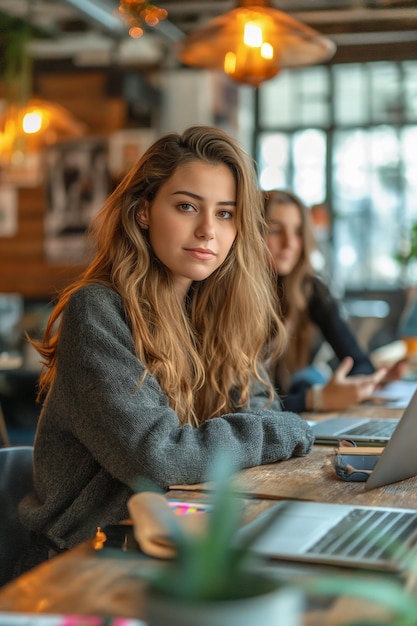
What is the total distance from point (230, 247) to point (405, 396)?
3.88 feet

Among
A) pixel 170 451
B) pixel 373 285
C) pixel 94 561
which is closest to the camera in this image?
pixel 94 561

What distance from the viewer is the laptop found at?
110cm

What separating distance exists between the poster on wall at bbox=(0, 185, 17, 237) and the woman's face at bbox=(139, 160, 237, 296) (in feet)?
27.4

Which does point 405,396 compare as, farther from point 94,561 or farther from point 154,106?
point 154,106

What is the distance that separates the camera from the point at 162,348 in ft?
6.37

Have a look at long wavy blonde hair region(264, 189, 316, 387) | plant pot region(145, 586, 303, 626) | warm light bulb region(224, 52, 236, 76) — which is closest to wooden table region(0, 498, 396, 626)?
plant pot region(145, 586, 303, 626)

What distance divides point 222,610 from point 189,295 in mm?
1588

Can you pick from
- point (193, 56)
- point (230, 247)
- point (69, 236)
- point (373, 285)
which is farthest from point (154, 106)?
point (230, 247)

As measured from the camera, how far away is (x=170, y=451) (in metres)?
1.61

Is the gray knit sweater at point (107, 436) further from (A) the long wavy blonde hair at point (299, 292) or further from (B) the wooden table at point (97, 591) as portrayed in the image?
(A) the long wavy blonde hair at point (299, 292)

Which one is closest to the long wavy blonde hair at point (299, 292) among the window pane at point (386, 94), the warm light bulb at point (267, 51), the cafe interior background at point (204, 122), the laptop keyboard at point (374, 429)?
the warm light bulb at point (267, 51)

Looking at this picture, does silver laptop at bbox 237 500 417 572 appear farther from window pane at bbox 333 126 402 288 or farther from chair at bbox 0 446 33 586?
window pane at bbox 333 126 402 288

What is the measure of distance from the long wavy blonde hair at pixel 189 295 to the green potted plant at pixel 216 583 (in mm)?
1142

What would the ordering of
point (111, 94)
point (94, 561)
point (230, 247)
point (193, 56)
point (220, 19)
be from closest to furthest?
1. point (94, 561)
2. point (230, 247)
3. point (220, 19)
4. point (193, 56)
5. point (111, 94)
